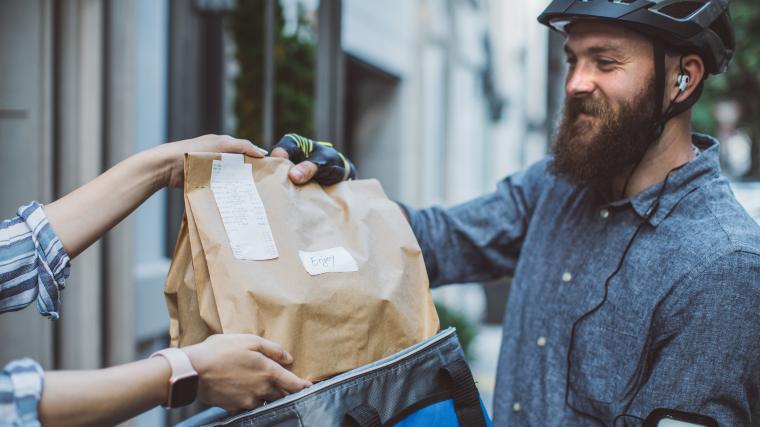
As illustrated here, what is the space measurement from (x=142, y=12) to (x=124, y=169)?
7.59 ft

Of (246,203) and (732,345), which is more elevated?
(246,203)

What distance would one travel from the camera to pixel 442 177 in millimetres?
10109

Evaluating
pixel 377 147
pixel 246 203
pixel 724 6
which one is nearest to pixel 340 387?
pixel 246 203

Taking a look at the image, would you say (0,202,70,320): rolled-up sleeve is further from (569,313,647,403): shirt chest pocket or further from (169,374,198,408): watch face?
(569,313,647,403): shirt chest pocket

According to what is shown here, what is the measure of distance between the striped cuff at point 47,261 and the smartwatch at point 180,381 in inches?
12.4

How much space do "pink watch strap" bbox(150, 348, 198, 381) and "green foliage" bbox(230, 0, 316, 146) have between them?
113 inches

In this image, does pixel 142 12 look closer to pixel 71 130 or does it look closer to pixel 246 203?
pixel 71 130

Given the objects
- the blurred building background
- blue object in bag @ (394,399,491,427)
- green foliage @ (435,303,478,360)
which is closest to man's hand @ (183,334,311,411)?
blue object in bag @ (394,399,491,427)

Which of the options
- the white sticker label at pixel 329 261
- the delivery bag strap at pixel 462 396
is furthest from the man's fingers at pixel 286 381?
the delivery bag strap at pixel 462 396

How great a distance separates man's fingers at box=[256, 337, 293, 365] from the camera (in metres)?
1.30

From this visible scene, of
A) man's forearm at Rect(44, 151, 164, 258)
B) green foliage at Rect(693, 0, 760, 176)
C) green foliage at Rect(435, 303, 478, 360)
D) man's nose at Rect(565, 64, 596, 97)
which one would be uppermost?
green foliage at Rect(693, 0, 760, 176)

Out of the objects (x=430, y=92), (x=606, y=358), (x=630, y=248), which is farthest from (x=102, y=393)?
(x=430, y=92)

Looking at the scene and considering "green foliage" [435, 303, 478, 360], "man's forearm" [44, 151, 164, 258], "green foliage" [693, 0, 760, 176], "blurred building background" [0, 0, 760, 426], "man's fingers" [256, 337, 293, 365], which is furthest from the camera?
"green foliage" [693, 0, 760, 176]

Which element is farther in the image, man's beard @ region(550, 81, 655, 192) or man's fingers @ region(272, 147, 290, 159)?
man's beard @ region(550, 81, 655, 192)
